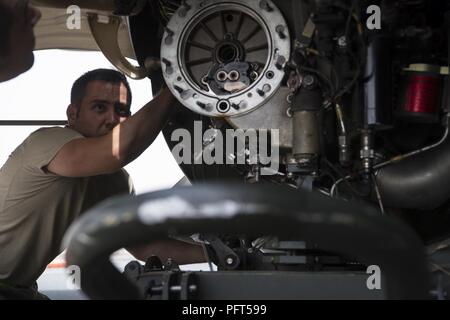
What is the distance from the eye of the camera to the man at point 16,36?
2062mm

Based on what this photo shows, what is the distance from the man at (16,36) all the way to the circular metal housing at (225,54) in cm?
40

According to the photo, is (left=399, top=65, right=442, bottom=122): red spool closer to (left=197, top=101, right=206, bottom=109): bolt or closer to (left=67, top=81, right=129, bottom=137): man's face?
(left=197, top=101, right=206, bottom=109): bolt

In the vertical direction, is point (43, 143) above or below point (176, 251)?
above

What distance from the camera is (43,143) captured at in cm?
211

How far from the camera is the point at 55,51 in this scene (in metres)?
2.08

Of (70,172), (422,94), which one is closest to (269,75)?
(422,94)

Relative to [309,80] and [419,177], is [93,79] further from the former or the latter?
[419,177]

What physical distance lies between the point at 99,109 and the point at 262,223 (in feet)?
5.08

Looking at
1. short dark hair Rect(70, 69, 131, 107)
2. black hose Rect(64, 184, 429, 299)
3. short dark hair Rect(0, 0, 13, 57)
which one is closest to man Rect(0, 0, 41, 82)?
short dark hair Rect(0, 0, 13, 57)

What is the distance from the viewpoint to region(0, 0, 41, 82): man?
2062mm

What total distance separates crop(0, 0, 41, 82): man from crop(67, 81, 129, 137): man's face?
194mm

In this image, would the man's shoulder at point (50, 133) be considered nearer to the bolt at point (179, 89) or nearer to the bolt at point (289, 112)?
the bolt at point (179, 89)

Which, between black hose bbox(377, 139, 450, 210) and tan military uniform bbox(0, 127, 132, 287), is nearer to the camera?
black hose bbox(377, 139, 450, 210)

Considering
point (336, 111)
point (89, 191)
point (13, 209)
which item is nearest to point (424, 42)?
point (336, 111)
